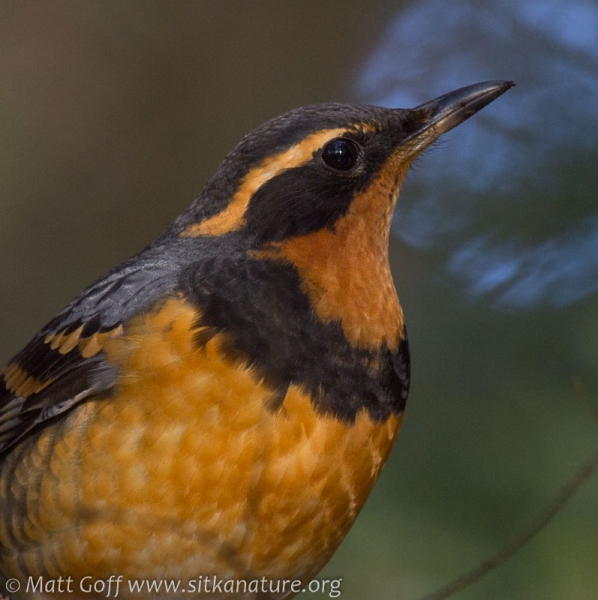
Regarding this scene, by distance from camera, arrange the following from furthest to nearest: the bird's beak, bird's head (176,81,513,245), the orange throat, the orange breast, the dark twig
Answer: the bird's beak
the dark twig
bird's head (176,81,513,245)
the orange throat
the orange breast

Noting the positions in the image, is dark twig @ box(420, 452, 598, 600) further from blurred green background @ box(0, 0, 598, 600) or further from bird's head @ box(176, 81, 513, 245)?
bird's head @ box(176, 81, 513, 245)

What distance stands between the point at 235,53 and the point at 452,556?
4.70m

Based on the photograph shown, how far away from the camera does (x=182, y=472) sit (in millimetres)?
3311

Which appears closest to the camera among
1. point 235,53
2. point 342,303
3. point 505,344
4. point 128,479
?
point 128,479

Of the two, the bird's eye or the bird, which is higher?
the bird's eye

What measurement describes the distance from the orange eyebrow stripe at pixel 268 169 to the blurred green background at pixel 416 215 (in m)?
0.77

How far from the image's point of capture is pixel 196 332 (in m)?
3.46

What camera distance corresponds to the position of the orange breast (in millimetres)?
3328

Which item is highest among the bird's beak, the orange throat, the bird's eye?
the bird's beak

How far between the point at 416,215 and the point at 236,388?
135 inches

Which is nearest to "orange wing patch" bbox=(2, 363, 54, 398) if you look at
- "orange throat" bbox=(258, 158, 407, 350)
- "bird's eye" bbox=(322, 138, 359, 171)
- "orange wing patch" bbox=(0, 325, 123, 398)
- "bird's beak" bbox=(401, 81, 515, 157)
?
"orange wing patch" bbox=(0, 325, 123, 398)

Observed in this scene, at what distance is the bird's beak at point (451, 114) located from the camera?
4.07 m

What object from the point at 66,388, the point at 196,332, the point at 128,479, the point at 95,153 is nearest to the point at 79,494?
the point at 128,479

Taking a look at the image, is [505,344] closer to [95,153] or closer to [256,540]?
[256,540]
